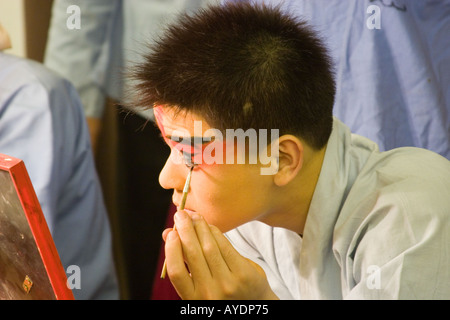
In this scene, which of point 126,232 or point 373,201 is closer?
point 373,201

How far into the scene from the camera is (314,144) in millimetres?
855

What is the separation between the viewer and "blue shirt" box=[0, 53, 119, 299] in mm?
1090

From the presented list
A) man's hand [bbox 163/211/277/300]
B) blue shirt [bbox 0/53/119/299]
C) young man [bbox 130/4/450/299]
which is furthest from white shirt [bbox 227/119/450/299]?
blue shirt [bbox 0/53/119/299]

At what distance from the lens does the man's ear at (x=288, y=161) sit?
82cm

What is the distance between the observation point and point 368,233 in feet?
2.59

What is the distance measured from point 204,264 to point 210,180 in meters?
0.12

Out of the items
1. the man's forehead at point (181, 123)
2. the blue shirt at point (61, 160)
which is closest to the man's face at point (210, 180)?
the man's forehead at point (181, 123)

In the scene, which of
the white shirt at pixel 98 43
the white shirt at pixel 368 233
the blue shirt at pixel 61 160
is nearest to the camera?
the white shirt at pixel 368 233

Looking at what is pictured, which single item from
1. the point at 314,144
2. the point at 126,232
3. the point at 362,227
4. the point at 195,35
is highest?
the point at 195,35

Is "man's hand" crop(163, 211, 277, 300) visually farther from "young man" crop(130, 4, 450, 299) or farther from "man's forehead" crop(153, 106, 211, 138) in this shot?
"man's forehead" crop(153, 106, 211, 138)

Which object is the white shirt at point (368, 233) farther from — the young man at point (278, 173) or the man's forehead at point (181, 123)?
the man's forehead at point (181, 123)

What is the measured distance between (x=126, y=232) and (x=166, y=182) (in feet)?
1.89

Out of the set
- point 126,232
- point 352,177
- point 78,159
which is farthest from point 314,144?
point 126,232
